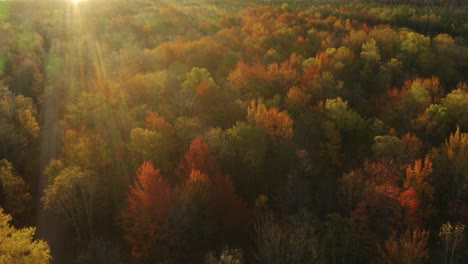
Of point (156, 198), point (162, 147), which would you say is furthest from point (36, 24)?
point (156, 198)

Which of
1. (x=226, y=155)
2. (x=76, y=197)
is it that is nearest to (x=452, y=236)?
(x=226, y=155)

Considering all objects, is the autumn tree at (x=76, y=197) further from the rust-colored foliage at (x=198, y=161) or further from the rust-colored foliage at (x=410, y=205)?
the rust-colored foliage at (x=410, y=205)

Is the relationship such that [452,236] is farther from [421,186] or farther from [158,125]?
[158,125]

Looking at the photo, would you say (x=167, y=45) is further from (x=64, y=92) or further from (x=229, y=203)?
(x=229, y=203)

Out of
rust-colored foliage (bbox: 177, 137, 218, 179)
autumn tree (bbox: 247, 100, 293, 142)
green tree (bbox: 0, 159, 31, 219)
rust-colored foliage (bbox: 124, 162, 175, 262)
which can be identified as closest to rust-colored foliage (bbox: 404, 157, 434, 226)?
autumn tree (bbox: 247, 100, 293, 142)

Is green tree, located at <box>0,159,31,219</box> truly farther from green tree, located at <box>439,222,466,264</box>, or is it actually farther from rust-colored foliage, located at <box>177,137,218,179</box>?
green tree, located at <box>439,222,466,264</box>
